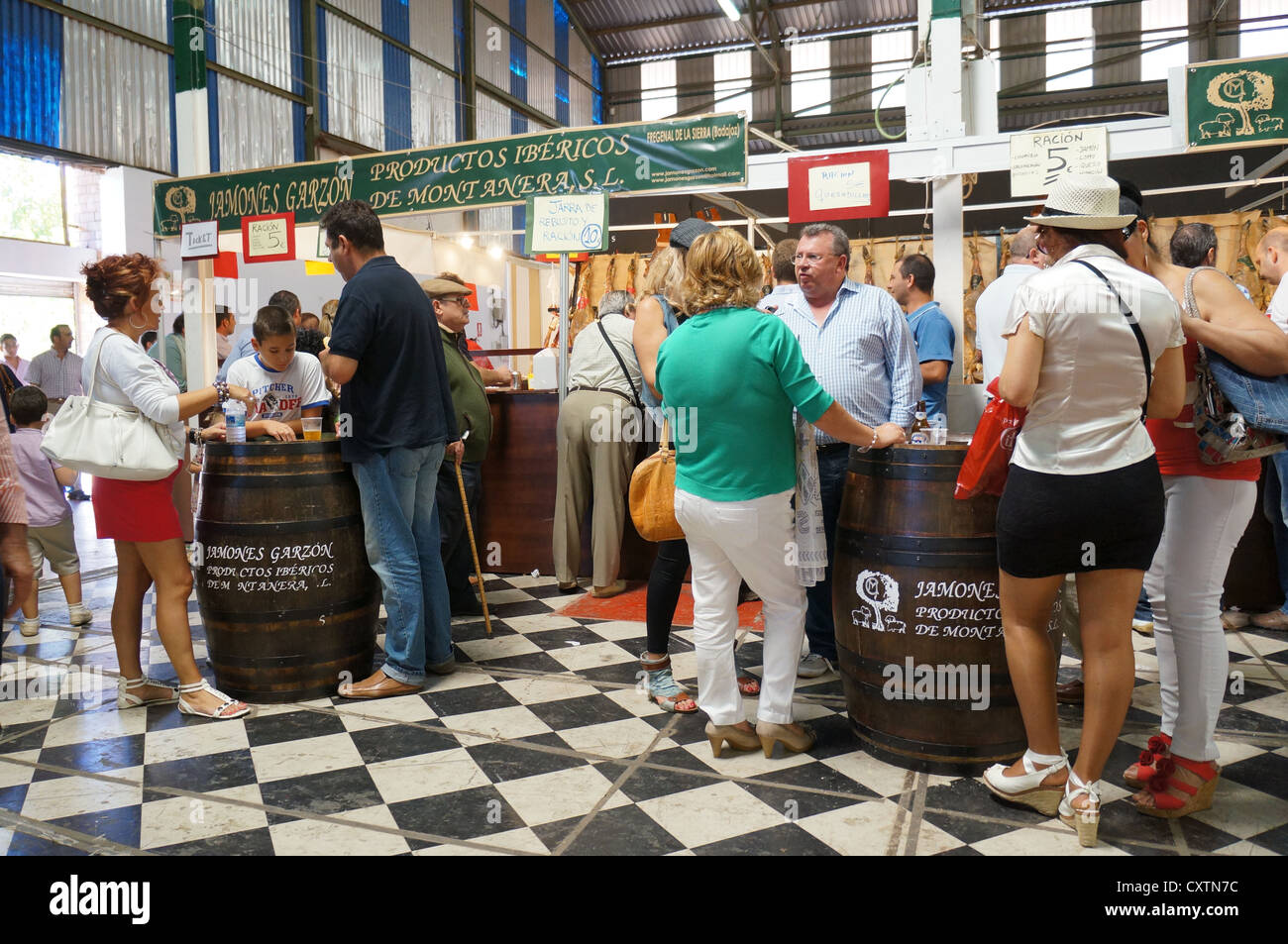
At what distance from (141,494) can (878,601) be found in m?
Answer: 2.44

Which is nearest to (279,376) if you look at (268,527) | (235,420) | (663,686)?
(235,420)

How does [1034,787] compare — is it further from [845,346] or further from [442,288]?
[442,288]

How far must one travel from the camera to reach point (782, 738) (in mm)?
2924

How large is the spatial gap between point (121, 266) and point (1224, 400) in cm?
335

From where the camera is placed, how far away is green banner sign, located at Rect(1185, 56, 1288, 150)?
428 centimetres

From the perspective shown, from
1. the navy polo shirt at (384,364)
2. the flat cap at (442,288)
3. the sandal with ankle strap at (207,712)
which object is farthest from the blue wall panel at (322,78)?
the sandal with ankle strap at (207,712)

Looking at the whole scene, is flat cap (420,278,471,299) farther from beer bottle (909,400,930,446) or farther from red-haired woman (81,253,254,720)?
beer bottle (909,400,930,446)

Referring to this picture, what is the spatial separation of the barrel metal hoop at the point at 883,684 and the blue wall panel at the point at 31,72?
9468 mm

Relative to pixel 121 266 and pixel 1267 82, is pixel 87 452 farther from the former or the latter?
pixel 1267 82

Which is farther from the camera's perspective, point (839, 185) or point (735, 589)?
point (839, 185)

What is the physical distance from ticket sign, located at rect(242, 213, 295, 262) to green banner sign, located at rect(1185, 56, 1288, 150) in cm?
525

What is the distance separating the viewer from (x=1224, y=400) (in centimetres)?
244

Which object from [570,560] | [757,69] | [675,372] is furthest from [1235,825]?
[757,69]

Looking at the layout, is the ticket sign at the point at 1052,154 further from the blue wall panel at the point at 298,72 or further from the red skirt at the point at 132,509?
the blue wall panel at the point at 298,72
